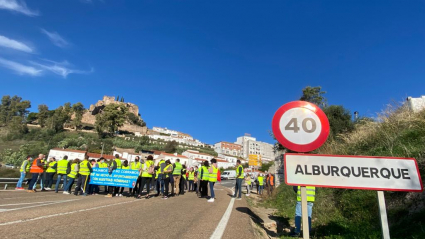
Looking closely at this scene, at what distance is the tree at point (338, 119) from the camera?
16.9 m

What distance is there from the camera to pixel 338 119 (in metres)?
17.5

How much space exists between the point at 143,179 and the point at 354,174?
8511mm

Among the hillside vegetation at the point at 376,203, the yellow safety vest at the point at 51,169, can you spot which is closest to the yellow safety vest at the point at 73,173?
the yellow safety vest at the point at 51,169

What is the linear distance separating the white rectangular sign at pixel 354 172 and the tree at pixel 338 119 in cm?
1541

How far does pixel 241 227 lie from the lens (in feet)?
15.7

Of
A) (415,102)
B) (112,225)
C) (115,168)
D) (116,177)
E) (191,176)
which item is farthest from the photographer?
(191,176)

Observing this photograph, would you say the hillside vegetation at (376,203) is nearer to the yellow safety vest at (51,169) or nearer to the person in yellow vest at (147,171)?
the person in yellow vest at (147,171)

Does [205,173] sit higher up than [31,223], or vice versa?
[205,173]

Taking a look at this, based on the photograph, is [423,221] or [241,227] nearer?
[423,221]

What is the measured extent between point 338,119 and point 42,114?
122 metres

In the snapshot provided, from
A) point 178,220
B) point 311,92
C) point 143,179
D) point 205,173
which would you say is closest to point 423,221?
point 178,220

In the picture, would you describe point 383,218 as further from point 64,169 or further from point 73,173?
point 64,169

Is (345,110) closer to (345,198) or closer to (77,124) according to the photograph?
(345,198)

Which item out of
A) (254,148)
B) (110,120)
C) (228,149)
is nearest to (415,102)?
(110,120)
